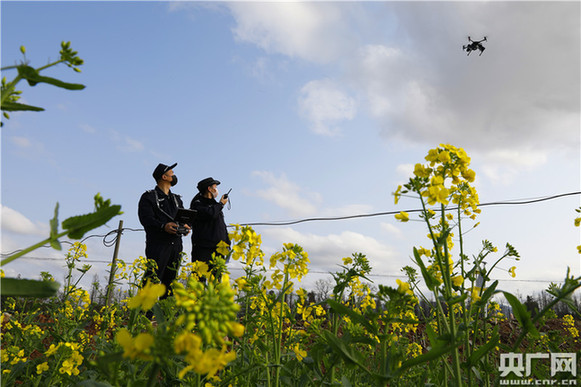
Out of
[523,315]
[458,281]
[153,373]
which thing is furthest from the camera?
[458,281]

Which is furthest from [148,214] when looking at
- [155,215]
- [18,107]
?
[18,107]

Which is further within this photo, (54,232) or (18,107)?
(18,107)

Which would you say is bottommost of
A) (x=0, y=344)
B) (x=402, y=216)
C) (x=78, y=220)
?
(x=0, y=344)

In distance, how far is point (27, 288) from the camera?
2.83 feet

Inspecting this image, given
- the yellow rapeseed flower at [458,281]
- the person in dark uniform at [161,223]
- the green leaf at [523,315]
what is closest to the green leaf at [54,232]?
the green leaf at [523,315]

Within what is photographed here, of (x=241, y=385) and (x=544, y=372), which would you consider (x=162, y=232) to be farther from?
(x=544, y=372)

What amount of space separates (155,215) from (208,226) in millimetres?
704

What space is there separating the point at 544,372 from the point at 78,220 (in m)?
3.06

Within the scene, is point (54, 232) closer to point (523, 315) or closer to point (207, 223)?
point (523, 315)

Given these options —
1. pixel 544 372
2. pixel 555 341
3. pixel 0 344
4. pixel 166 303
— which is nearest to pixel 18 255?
pixel 166 303

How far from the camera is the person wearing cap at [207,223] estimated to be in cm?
526

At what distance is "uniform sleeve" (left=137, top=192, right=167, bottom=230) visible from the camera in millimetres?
5069

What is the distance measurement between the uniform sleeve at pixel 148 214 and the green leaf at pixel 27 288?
14.2ft

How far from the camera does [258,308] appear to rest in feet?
9.38
